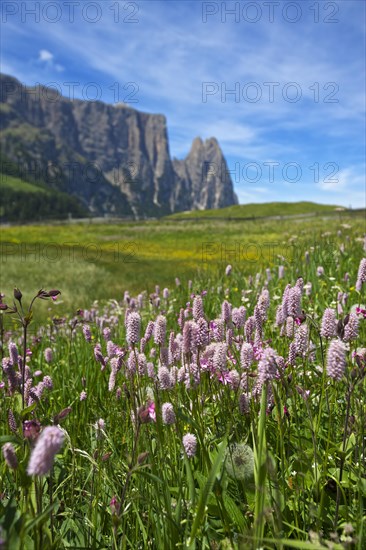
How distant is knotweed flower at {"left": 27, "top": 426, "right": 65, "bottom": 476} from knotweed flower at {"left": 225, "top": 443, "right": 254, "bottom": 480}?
1371 mm

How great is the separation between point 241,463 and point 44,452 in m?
1.50

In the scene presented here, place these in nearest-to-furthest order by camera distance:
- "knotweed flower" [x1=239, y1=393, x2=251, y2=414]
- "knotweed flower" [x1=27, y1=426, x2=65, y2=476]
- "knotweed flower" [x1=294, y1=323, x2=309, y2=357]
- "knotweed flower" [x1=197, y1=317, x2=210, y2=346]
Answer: "knotweed flower" [x1=27, y1=426, x2=65, y2=476], "knotweed flower" [x1=294, y1=323, x2=309, y2=357], "knotweed flower" [x1=239, y1=393, x2=251, y2=414], "knotweed flower" [x1=197, y1=317, x2=210, y2=346]

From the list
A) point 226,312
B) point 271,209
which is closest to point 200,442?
point 226,312

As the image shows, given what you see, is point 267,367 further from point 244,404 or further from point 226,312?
point 226,312

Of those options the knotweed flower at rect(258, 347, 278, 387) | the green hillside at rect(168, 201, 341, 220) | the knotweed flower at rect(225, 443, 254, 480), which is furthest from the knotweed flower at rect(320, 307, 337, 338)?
the green hillside at rect(168, 201, 341, 220)

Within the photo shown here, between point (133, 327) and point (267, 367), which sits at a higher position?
point (133, 327)

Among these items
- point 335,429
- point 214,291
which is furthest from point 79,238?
point 335,429

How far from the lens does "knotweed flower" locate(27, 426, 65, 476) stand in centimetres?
120

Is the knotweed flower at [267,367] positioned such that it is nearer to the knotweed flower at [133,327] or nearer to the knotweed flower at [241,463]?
the knotweed flower at [241,463]

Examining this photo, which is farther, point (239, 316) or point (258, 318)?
point (239, 316)

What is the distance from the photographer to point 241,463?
238cm

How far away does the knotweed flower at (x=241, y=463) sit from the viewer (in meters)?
2.38

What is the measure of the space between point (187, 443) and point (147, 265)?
27135mm

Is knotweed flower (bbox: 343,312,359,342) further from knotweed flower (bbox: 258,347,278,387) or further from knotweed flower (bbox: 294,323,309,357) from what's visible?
knotweed flower (bbox: 258,347,278,387)
